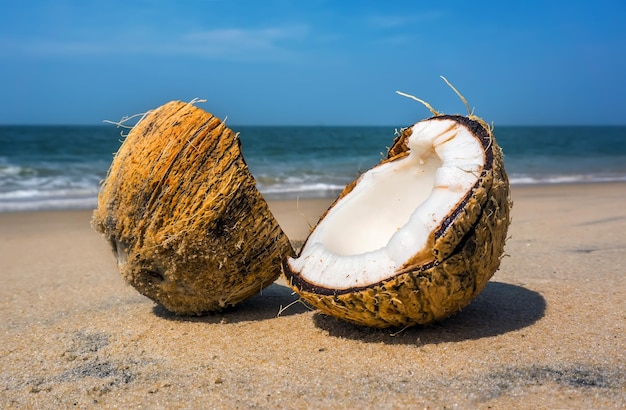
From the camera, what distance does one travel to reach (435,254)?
9.57ft

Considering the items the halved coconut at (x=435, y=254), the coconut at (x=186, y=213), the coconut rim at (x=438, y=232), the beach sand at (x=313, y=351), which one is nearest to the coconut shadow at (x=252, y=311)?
the beach sand at (x=313, y=351)

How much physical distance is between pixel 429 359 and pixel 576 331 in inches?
36.6

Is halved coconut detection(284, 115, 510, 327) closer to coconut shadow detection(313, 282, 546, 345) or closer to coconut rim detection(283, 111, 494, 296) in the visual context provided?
coconut rim detection(283, 111, 494, 296)

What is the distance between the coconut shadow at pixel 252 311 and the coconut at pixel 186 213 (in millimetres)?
223

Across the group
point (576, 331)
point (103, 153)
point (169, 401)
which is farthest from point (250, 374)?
point (103, 153)

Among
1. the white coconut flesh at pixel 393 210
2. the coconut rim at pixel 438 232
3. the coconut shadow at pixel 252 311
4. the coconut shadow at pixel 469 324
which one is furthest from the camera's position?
the coconut shadow at pixel 252 311

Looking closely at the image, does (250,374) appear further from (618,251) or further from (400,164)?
(618,251)

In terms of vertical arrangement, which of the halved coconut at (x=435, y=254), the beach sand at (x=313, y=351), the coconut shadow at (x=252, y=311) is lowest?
the coconut shadow at (x=252, y=311)

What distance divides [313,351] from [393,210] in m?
1.18

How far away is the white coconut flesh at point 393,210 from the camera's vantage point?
3.03 metres

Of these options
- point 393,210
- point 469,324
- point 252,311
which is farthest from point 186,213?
point 469,324

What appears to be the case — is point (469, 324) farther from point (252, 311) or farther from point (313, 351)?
point (252, 311)

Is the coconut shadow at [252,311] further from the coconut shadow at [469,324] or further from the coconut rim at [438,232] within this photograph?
the coconut rim at [438,232]

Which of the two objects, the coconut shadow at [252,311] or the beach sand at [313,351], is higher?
the beach sand at [313,351]
